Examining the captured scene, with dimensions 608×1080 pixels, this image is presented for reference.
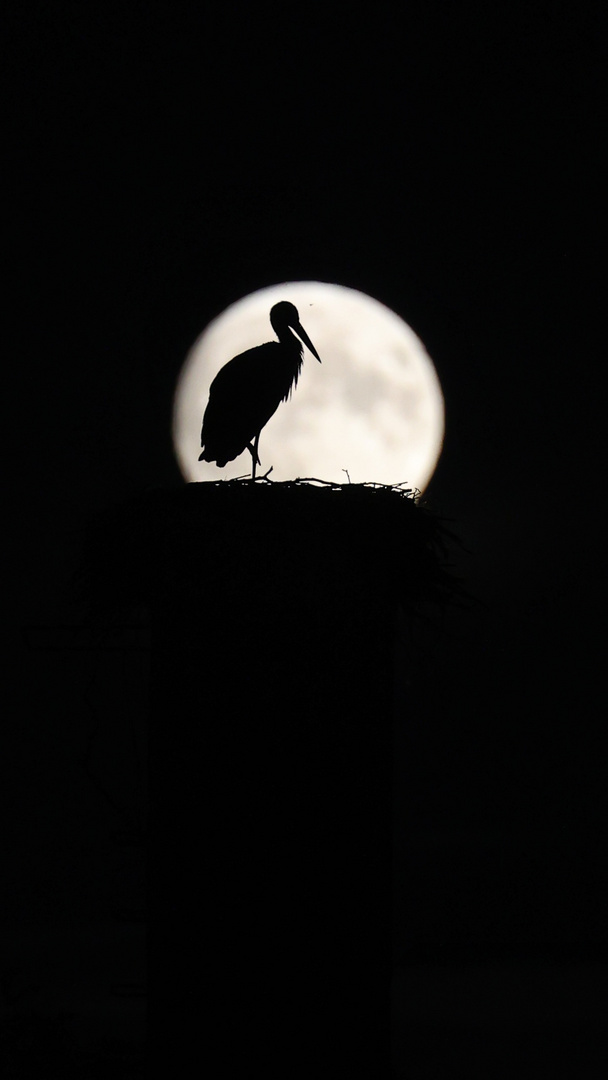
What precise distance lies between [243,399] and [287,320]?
1.12 metres

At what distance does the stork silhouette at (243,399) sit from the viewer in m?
5.61

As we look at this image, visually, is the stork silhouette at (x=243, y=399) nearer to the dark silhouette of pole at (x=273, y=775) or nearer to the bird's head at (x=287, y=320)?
the bird's head at (x=287, y=320)

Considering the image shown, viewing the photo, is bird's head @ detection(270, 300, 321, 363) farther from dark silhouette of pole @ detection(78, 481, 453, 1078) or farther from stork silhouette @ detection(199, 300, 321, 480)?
dark silhouette of pole @ detection(78, 481, 453, 1078)

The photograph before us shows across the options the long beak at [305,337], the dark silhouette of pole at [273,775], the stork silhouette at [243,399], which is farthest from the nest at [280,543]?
the long beak at [305,337]

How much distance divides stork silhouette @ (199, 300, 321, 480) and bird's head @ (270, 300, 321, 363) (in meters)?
0.67

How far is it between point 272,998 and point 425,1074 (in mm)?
2341

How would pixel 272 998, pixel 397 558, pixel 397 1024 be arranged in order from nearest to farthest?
pixel 272 998 < pixel 397 558 < pixel 397 1024

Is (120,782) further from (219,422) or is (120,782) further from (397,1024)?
(219,422)

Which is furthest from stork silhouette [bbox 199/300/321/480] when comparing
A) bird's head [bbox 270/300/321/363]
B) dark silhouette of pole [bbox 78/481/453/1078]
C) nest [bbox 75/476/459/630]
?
dark silhouette of pole [bbox 78/481/453/1078]

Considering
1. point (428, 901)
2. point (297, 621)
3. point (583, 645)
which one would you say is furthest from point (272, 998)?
point (583, 645)

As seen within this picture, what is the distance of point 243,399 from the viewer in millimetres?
5602

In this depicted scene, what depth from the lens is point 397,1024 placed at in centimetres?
652

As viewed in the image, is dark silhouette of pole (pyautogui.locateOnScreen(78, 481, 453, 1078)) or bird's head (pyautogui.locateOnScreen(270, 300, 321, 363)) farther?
bird's head (pyautogui.locateOnScreen(270, 300, 321, 363))

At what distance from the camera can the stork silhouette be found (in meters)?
5.61
